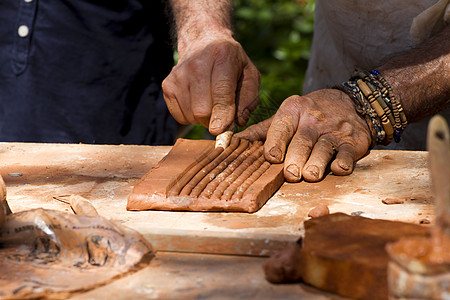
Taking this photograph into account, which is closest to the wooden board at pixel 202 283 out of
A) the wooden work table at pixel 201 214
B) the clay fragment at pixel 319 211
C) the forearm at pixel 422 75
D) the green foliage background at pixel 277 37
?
the wooden work table at pixel 201 214

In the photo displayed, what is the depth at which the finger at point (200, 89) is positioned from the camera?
2366mm

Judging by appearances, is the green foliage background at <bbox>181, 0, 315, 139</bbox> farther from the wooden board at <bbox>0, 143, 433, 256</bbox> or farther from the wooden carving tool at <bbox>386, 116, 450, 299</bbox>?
the wooden carving tool at <bbox>386, 116, 450, 299</bbox>

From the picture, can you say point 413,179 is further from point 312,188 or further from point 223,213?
point 223,213

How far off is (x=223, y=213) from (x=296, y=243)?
0.36 m

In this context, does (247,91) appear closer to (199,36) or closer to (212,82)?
(212,82)

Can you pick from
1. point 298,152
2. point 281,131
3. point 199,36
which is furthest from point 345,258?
point 199,36

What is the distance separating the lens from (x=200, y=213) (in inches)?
69.9

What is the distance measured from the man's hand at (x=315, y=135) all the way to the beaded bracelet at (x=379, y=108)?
29 millimetres

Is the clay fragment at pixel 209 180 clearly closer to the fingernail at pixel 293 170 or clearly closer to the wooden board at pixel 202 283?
the fingernail at pixel 293 170

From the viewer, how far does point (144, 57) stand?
Result: 3.31 m

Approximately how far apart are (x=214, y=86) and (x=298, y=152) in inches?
19.2

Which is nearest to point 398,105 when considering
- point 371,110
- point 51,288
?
point 371,110

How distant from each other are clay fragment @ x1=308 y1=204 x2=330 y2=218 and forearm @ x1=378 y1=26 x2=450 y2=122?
920mm

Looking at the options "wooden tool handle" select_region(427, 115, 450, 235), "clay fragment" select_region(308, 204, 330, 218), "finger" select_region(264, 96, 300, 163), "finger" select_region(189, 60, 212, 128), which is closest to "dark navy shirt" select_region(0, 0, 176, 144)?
"finger" select_region(189, 60, 212, 128)
